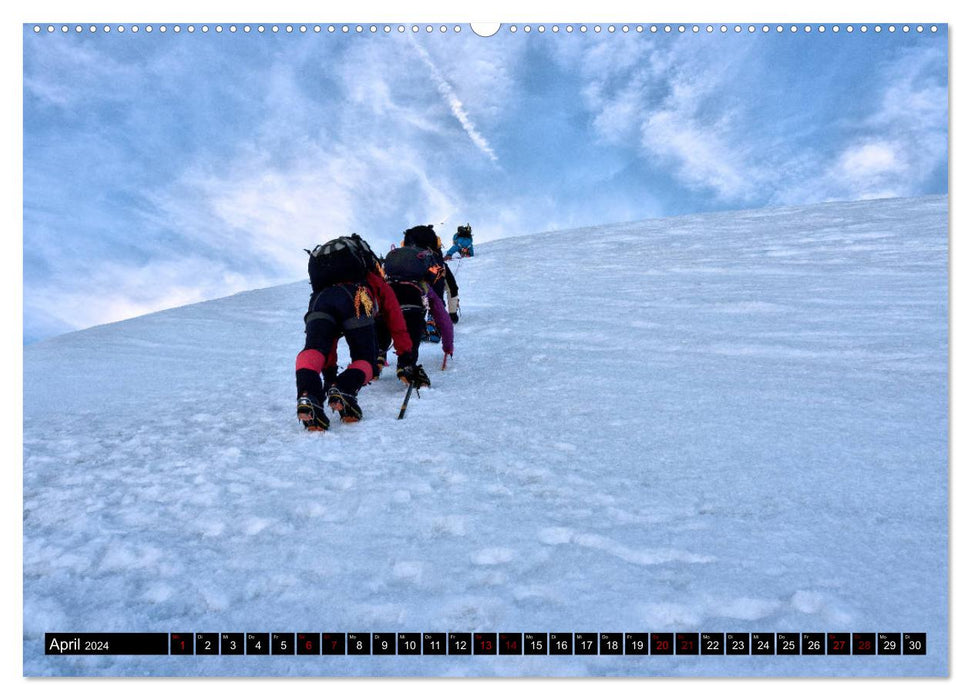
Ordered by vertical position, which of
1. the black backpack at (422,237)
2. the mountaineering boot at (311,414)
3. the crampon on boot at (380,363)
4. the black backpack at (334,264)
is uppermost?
the black backpack at (422,237)

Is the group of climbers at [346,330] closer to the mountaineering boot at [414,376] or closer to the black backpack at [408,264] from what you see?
the mountaineering boot at [414,376]

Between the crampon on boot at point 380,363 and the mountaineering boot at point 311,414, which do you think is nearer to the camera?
the mountaineering boot at point 311,414

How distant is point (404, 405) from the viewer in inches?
155

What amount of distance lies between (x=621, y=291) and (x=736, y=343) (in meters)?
3.33

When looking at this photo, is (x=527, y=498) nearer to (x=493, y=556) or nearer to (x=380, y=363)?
(x=493, y=556)

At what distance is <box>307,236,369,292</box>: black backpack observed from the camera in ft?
13.2

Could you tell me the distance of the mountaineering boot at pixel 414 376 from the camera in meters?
4.45

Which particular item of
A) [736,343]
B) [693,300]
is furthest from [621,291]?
[736,343]

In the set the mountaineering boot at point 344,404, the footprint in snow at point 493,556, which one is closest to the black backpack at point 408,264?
the mountaineering boot at point 344,404

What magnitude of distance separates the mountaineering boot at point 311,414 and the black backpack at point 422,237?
2.55 m

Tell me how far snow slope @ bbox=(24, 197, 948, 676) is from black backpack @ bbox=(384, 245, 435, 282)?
0.85m

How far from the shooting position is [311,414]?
3.54 m

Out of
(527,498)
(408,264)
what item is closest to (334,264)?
(408,264)

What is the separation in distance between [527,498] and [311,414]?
165 cm
